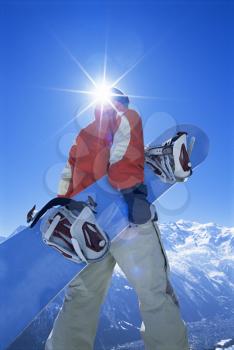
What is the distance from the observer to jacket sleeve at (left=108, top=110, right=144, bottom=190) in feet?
13.3

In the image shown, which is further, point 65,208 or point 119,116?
point 119,116

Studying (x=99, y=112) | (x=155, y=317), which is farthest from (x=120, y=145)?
(x=155, y=317)

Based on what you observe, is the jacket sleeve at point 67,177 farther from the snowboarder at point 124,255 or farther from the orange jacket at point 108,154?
the snowboarder at point 124,255

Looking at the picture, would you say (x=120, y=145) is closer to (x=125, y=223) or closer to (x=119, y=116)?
(x=119, y=116)

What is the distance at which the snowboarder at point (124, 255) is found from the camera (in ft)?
12.6

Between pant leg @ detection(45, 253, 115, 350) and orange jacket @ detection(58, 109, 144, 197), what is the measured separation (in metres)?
0.98

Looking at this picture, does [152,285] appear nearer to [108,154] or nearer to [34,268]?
[34,268]

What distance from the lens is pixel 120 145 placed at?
13.6 feet

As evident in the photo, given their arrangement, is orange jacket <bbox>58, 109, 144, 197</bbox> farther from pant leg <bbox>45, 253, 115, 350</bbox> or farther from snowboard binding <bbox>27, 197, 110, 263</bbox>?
pant leg <bbox>45, 253, 115, 350</bbox>

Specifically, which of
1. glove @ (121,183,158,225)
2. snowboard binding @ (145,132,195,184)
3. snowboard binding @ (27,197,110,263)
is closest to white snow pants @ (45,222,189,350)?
glove @ (121,183,158,225)

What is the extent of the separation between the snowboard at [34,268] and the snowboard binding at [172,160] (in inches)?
29.7

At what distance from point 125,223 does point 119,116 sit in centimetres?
122

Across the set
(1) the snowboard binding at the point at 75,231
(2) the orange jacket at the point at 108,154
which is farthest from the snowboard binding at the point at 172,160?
(1) the snowboard binding at the point at 75,231

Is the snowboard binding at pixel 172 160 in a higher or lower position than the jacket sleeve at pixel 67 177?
lower
